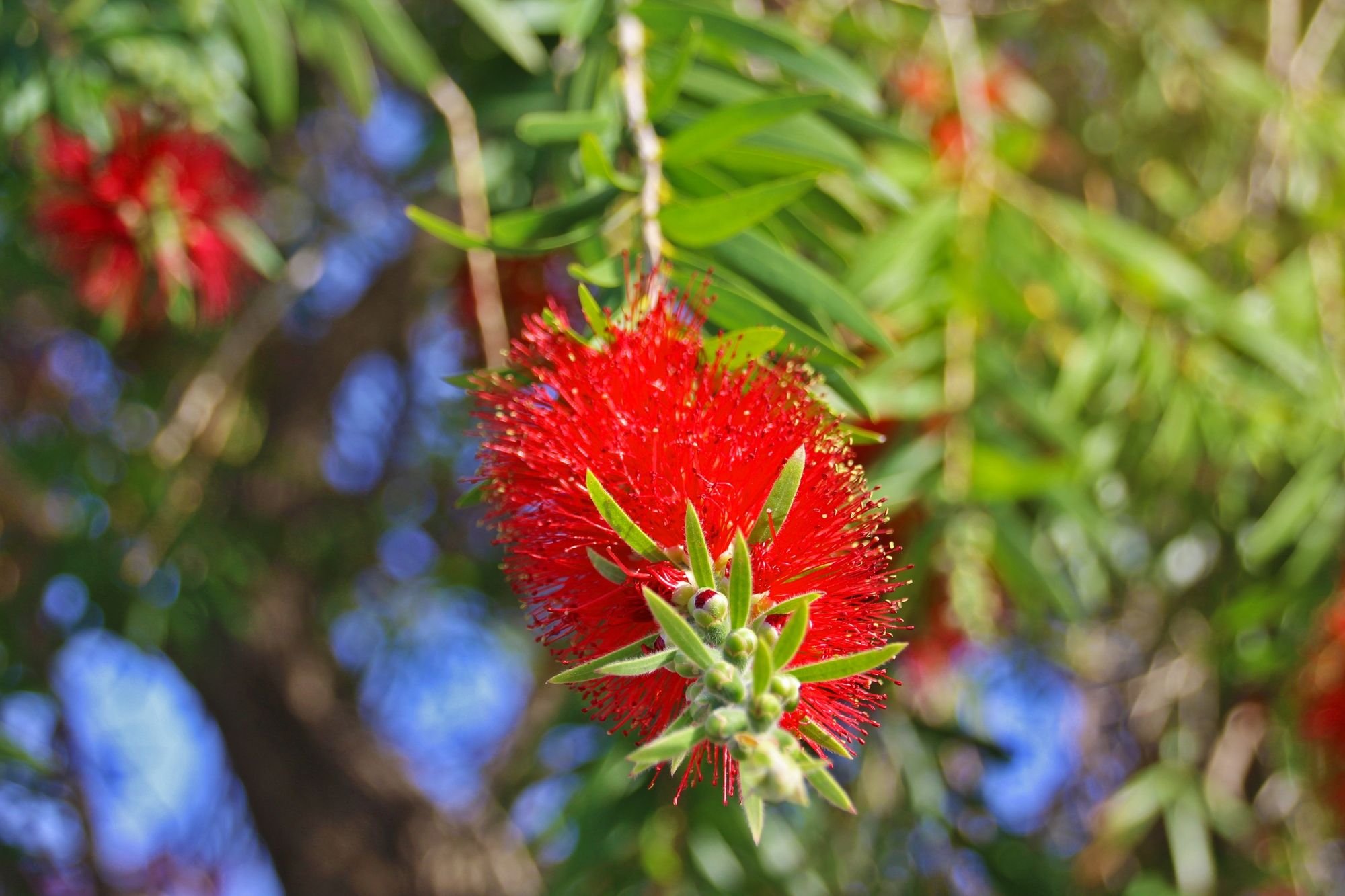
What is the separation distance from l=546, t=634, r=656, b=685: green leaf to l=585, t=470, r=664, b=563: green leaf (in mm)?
64

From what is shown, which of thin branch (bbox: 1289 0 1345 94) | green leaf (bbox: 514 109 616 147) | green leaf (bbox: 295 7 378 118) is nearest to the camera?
green leaf (bbox: 514 109 616 147)

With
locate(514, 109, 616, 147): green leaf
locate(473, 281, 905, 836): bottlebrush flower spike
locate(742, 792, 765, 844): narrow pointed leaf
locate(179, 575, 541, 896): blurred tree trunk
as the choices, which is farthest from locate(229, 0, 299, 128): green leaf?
locate(179, 575, 541, 896): blurred tree trunk

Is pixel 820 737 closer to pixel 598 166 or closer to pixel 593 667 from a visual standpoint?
pixel 593 667

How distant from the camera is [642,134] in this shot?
114 cm

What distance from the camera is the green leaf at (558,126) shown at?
1.07m

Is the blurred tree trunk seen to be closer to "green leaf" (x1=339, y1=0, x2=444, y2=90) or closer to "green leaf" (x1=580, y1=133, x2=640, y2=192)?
"green leaf" (x1=339, y1=0, x2=444, y2=90)

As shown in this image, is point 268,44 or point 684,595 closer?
point 684,595

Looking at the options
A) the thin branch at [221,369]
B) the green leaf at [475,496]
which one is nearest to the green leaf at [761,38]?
the green leaf at [475,496]

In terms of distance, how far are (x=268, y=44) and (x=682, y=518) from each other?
0.98m

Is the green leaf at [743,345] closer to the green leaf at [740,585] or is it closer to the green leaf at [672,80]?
the green leaf at [740,585]

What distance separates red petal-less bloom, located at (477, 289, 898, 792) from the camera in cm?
76

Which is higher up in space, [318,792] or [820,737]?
[318,792]

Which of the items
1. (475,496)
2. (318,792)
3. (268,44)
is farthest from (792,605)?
(318,792)

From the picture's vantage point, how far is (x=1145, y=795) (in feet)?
7.45
